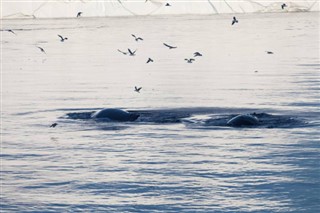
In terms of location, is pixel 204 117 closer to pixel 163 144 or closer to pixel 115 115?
pixel 115 115

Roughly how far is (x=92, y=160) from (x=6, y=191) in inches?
194

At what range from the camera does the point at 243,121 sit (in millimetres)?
37531

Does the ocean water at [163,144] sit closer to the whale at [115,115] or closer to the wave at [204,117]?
the wave at [204,117]

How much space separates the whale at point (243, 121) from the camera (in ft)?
123

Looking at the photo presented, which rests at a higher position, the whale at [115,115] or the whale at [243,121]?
the whale at [115,115]

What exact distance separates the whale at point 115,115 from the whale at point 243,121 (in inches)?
175

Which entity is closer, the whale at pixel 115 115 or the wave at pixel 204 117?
the wave at pixel 204 117

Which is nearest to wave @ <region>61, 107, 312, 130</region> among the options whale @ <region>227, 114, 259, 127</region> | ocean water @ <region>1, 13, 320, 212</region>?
ocean water @ <region>1, 13, 320, 212</region>

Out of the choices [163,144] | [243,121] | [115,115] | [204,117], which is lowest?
[163,144]

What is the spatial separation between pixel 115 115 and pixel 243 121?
5711 mm

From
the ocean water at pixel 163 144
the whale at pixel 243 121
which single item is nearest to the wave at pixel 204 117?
the ocean water at pixel 163 144

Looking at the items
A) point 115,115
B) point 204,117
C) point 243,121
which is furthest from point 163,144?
point 115,115

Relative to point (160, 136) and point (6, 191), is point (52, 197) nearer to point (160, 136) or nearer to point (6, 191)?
point (6, 191)

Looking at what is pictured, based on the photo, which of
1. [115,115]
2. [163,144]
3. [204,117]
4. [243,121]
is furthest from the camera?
[115,115]
